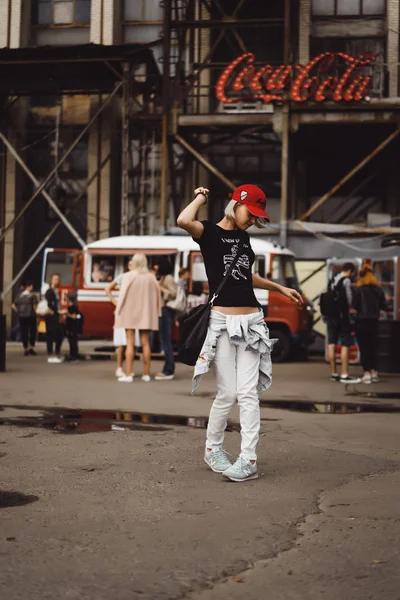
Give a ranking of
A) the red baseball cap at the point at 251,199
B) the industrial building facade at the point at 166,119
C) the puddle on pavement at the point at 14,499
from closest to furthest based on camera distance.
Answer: the puddle on pavement at the point at 14,499
the red baseball cap at the point at 251,199
the industrial building facade at the point at 166,119

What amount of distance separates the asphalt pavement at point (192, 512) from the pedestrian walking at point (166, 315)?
5.04m

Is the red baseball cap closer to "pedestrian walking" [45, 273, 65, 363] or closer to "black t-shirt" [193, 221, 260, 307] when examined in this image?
"black t-shirt" [193, 221, 260, 307]

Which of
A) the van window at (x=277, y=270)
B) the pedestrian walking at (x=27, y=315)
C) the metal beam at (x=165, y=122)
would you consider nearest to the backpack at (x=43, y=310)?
the pedestrian walking at (x=27, y=315)

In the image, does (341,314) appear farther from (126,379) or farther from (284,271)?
(284,271)

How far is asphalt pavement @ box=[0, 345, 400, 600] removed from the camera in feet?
14.0

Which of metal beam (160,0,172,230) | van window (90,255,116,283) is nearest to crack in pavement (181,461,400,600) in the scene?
van window (90,255,116,283)

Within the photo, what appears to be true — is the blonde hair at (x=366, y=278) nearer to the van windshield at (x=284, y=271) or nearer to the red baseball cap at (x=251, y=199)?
the van windshield at (x=284, y=271)

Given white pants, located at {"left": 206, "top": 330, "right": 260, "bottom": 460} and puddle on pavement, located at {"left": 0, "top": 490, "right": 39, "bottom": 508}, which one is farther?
white pants, located at {"left": 206, "top": 330, "right": 260, "bottom": 460}

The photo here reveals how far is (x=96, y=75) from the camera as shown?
99.2 ft

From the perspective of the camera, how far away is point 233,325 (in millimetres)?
6832

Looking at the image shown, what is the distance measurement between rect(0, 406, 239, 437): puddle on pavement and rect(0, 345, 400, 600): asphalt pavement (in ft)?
0.15

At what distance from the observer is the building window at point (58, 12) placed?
33562mm

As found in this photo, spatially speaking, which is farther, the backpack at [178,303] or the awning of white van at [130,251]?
the awning of white van at [130,251]

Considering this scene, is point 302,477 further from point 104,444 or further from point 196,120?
point 196,120
